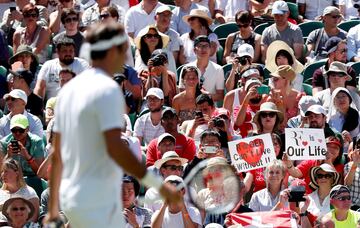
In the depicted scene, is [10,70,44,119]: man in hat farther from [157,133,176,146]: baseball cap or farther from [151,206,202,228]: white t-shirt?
[151,206,202,228]: white t-shirt

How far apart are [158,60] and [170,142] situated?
1.79 metres

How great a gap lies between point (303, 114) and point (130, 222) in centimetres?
299

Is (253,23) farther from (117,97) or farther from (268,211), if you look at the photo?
(117,97)

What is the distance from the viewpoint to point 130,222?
1209 cm

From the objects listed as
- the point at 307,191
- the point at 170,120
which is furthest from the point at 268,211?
the point at 170,120

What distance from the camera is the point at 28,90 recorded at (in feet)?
49.5

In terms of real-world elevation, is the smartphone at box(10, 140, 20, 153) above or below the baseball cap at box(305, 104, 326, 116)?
above

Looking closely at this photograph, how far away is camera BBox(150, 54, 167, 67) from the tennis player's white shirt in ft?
24.9

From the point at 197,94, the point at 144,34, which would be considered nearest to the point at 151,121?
the point at 197,94

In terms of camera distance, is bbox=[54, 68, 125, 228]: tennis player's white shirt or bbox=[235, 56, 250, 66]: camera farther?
bbox=[235, 56, 250, 66]: camera

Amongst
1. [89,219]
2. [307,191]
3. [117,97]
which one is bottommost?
[307,191]

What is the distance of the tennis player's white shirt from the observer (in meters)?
6.99

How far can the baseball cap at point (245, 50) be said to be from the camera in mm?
15680

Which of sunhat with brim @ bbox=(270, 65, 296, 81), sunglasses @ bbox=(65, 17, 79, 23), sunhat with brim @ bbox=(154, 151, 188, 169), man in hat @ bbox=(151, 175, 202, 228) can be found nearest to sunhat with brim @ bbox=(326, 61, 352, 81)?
sunhat with brim @ bbox=(270, 65, 296, 81)
